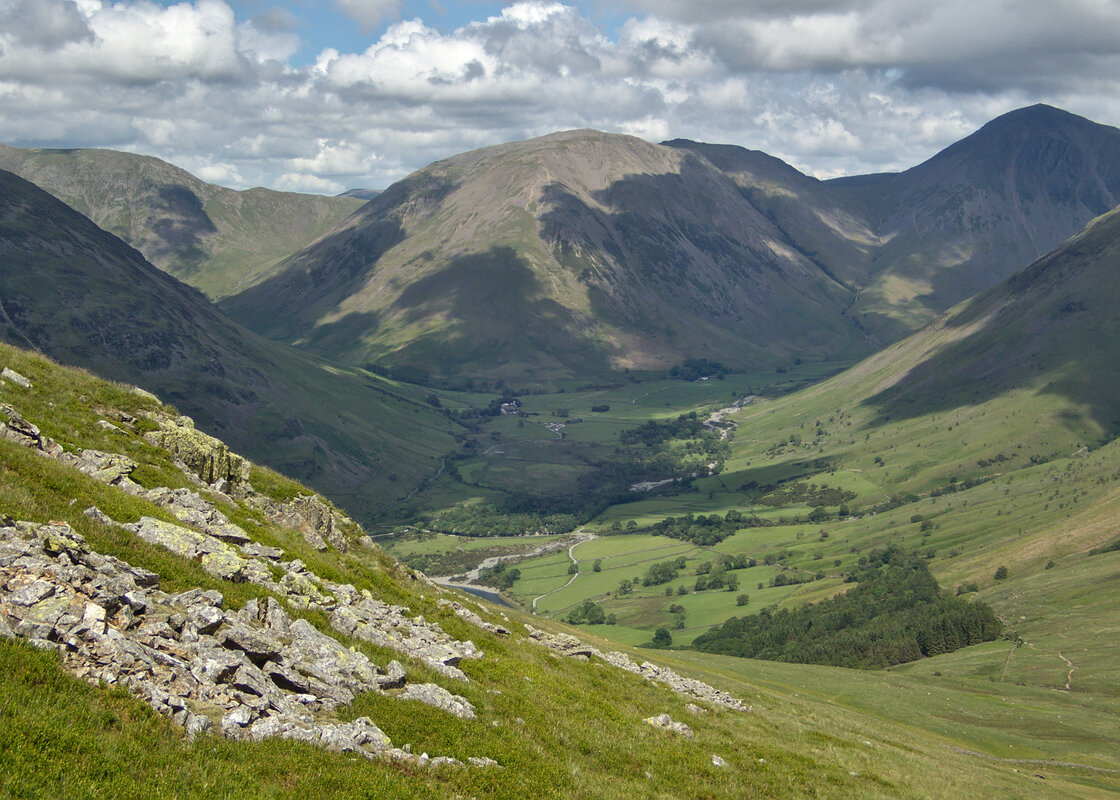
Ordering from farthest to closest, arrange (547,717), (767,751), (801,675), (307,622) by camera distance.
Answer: (801,675), (767,751), (547,717), (307,622)

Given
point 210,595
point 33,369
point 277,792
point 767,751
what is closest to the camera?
point 277,792

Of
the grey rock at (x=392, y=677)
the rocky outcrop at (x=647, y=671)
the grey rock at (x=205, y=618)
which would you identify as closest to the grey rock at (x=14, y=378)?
the grey rock at (x=205, y=618)

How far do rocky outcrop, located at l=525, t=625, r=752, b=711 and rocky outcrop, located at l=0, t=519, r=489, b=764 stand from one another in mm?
20866

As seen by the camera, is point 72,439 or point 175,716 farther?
point 72,439

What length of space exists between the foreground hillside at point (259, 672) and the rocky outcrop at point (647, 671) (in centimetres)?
37

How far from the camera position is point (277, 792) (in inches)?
A: 685

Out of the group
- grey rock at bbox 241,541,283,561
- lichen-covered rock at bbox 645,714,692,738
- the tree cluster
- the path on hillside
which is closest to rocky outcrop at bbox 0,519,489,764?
grey rock at bbox 241,541,283,561

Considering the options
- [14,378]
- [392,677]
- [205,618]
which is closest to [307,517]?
[14,378]

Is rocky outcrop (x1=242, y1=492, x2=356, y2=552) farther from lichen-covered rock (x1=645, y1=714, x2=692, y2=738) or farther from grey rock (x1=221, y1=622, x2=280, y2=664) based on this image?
lichen-covered rock (x1=645, y1=714, x2=692, y2=738)

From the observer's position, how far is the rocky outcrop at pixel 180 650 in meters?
18.7

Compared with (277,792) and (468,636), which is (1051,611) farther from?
(277,792)

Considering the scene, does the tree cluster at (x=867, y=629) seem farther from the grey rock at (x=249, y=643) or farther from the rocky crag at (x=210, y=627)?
the grey rock at (x=249, y=643)

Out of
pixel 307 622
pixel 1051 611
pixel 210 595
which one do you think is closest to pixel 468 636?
pixel 307 622

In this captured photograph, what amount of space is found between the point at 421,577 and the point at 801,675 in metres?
65.1
